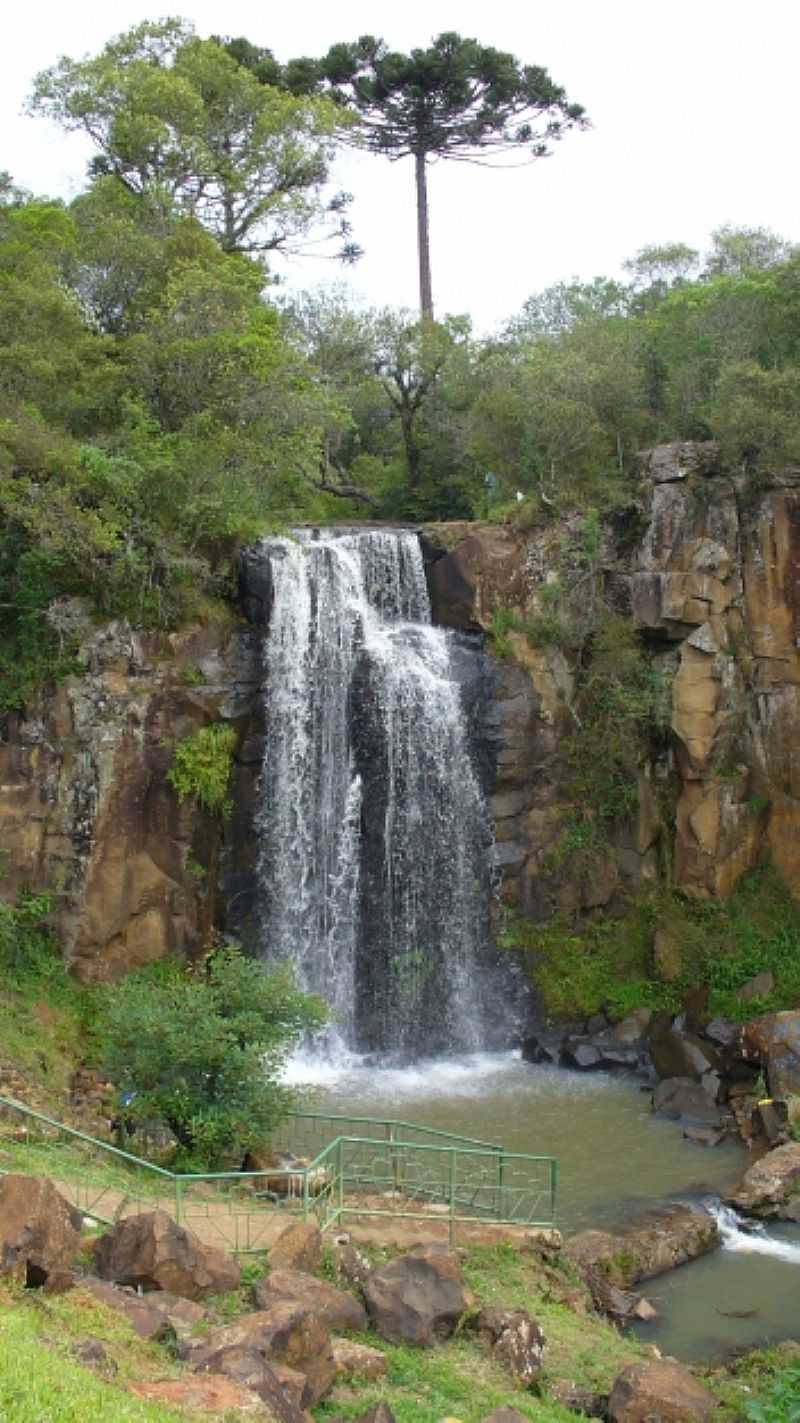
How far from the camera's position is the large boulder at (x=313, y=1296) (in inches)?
402

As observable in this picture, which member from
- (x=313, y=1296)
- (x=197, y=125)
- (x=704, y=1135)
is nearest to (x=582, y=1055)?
(x=704, y=1135)

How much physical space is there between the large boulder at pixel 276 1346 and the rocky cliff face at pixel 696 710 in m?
14.8

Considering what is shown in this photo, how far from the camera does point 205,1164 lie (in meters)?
14.3

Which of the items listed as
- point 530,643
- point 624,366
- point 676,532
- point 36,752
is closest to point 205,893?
point 36,752

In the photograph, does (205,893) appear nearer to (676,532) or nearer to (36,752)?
(36,752)

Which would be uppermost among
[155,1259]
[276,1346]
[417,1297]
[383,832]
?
[383,832]

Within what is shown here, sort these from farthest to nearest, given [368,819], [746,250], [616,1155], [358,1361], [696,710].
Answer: [746,250] < [696,710] < [368,819] < [616,1155] < [358,1361]

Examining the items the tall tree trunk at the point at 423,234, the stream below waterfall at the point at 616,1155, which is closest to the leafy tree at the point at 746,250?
the tall tree trunk at the point at 423,234

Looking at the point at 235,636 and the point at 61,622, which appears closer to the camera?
the point at 61,622

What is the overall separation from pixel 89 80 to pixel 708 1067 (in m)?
28.2

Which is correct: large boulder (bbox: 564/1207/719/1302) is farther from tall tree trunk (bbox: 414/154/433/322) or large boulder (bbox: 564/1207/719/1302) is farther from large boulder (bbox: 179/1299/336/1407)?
tall tree trunk (bbox: 414/154/433/322)

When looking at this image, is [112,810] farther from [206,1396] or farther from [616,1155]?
[206,1396]

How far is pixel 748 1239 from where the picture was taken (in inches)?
615

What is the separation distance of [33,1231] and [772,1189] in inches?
416
